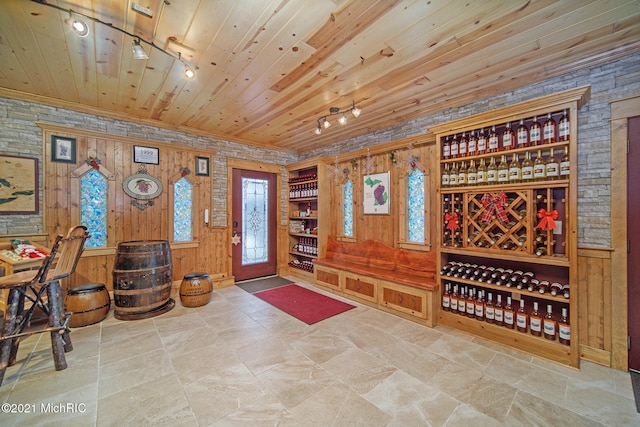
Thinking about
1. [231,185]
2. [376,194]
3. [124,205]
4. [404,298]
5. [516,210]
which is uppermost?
[231,185]

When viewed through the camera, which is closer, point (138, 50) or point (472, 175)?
point (138, 50)

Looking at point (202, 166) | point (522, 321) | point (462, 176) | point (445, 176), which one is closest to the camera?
point (522, 321)

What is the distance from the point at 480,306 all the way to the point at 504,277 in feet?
1.36

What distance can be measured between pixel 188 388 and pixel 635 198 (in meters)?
4.09

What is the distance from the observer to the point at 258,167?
5.25 metres

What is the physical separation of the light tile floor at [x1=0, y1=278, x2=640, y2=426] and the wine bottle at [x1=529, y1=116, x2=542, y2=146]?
212cm

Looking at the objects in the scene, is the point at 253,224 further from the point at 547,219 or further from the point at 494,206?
the point at 547,219

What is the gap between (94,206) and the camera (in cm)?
365

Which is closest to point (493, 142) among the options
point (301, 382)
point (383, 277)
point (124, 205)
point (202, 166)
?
point (383, 277)

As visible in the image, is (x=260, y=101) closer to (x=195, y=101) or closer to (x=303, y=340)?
(x=195, y=101)

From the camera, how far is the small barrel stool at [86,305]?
118 inches

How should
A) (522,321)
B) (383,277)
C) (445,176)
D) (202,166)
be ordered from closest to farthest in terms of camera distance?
(522,321)
(445,176)
(383,277)
(202,166)

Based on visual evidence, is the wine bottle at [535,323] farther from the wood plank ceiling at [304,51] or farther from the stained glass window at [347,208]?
the stained glass window at [347,208]

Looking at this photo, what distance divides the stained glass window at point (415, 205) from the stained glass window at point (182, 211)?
3.64 m
